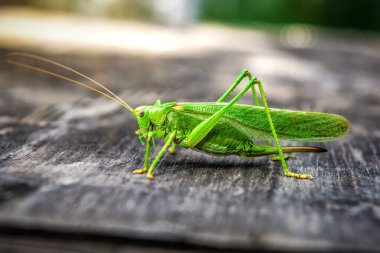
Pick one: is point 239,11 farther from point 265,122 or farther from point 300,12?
point 265,122

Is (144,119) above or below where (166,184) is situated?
above

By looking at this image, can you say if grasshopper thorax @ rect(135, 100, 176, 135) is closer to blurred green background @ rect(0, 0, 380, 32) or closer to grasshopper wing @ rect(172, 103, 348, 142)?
grasshopper wing @ rect(172, 103, 348, 142)

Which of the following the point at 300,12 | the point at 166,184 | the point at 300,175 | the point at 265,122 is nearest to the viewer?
the point at 166,184

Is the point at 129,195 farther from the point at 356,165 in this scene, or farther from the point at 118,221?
the point at 356,165

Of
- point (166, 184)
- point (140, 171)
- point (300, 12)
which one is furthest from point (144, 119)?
point (300, 12)

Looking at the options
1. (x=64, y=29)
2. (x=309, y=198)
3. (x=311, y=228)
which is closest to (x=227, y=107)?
(x=309, y=198)

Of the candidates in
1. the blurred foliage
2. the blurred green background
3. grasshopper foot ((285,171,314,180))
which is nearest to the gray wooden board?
grasshopper foot ((285,171,314,180))

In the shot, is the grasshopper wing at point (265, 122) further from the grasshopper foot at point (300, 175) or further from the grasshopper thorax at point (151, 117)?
the grasshopper foot at point (300, 175)
